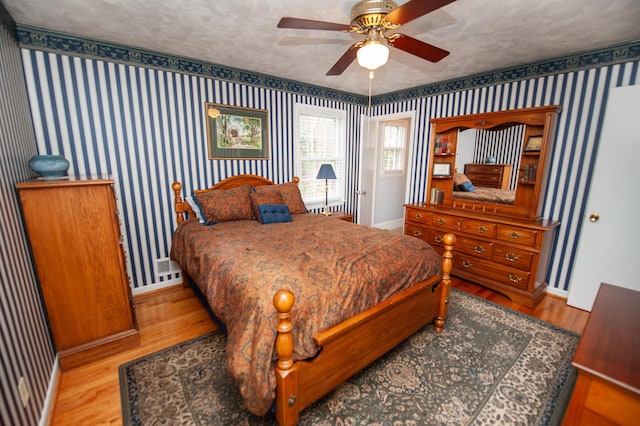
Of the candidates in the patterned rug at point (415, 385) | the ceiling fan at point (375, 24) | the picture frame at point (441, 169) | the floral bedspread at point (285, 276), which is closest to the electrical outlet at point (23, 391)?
the patterned rug at point (415, 385)

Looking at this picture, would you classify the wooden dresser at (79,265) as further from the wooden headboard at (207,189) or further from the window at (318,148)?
the window at (318,148)

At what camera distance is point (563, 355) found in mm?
A: 2092

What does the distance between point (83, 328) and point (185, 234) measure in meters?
1.03

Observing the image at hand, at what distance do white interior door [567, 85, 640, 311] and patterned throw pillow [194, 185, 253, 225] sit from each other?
347cm

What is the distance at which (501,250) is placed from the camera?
9.74 feet

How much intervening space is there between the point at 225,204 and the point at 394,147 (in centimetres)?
365

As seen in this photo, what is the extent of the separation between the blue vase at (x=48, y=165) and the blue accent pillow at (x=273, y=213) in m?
1.62

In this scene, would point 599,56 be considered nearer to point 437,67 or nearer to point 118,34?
point 437,67

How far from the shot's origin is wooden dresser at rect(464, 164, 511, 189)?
3.16m

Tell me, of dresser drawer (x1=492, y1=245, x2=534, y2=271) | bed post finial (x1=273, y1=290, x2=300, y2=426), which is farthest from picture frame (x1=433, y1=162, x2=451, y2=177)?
bed post finial (x1=273, y1=290, x2=300, y2=426)

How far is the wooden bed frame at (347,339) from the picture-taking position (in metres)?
1.32

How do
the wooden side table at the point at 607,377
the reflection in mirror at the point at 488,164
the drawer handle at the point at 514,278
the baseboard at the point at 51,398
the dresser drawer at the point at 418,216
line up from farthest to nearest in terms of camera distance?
the dresser drawer at the point at 418,216, the reflection in mirror at the point at 488,164, the drawer handle at the point at 514,278, the baseboard at the point at 51,398, the wooden side table at the point at 607,377

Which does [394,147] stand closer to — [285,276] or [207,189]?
[207,189]

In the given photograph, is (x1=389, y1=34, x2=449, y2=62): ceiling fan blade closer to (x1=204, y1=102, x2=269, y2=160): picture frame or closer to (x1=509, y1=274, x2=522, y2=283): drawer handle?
(x1=204, y1=102, x2=269, y2=160): picture frame
